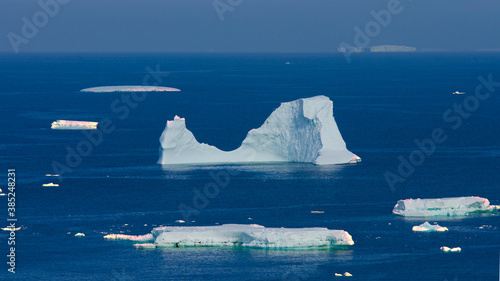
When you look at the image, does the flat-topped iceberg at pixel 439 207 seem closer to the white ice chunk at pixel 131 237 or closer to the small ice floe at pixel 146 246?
the white ice chunk at pixel 131 237

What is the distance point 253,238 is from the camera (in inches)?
1940

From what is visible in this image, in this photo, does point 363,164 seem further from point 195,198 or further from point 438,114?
point 438,114

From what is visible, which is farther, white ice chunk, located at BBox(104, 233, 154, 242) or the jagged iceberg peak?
the jagged iceberg peak

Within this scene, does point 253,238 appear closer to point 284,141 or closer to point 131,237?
point 131,237

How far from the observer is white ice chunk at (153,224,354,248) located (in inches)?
1930

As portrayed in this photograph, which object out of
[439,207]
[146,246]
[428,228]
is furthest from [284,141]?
[146,246]

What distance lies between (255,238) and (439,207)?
13583mm

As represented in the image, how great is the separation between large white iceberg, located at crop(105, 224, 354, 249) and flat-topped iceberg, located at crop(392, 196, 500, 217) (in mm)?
8286

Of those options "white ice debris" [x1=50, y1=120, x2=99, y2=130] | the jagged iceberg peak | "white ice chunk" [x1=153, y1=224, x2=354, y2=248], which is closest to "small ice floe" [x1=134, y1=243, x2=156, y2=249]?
"white ice chunk" [x1=153, y1=224, x2=354, y2=248]

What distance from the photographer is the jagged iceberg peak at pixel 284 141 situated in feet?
236

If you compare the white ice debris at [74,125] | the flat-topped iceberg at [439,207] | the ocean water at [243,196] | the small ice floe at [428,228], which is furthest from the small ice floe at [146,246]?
the white ice debris at [74,125]

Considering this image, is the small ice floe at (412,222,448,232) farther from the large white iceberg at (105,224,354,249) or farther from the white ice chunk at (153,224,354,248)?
the white ice chunk at (153,224,354,248)

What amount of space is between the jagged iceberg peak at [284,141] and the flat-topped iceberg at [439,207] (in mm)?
15733

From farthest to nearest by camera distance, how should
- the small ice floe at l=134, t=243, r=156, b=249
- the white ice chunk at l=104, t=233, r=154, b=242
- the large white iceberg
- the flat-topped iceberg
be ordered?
the flat-topped iceberg, the white ice chunk at l=104, t=233, r=154, b=242, the small ice floe at l=134, t=243, r=156, b=249, the large white iceberg
